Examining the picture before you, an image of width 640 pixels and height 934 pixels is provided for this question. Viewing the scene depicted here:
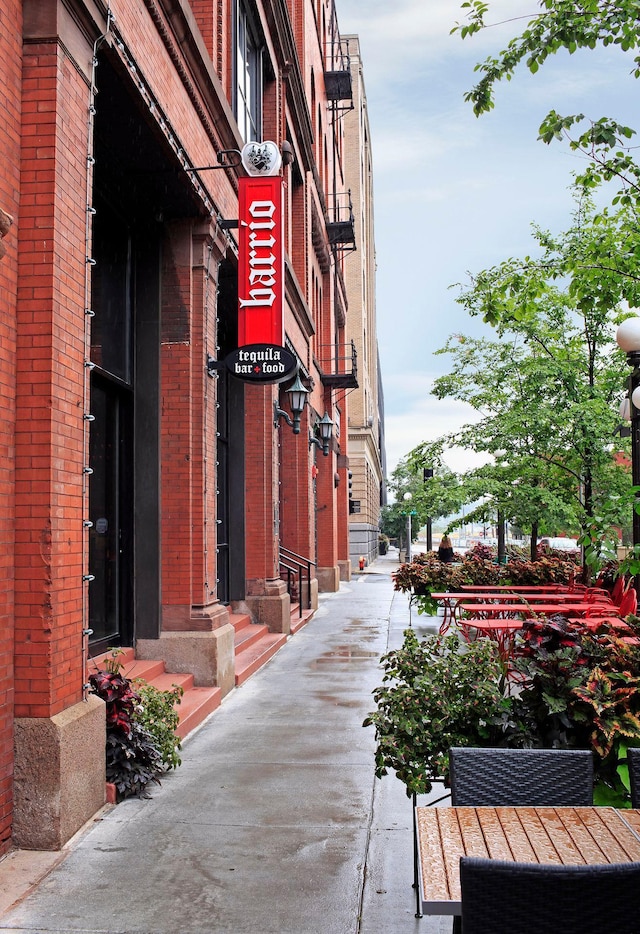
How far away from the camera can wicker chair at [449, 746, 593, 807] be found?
3.55 metres

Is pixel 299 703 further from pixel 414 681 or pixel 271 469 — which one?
pixel 271 469

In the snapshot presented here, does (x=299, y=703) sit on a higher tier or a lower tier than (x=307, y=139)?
lower

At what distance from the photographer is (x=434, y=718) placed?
443 centimetres

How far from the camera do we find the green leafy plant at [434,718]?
4.29 metres

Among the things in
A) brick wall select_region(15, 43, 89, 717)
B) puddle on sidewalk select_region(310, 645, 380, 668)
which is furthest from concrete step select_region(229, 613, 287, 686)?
brick wall select_region(15, 43, 89, 717)

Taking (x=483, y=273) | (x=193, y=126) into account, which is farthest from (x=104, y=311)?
(x=483, y=273)

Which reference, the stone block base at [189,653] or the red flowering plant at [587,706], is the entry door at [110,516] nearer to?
the stone block base at [189,653]

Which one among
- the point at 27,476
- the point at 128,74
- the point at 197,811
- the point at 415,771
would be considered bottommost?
the point at 197,811

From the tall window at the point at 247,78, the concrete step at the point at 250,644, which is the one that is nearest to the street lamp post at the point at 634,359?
the concrete step at the point at 250,644

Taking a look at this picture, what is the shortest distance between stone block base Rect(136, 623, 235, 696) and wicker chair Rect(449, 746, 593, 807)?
5.61 metres

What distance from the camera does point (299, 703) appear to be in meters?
9.09

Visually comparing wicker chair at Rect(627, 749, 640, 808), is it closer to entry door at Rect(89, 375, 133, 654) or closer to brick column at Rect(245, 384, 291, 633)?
entry door at Rect(89, 375, 133, 654)

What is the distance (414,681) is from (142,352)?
5729mm

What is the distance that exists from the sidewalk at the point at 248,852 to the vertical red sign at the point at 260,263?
447 centimetres
